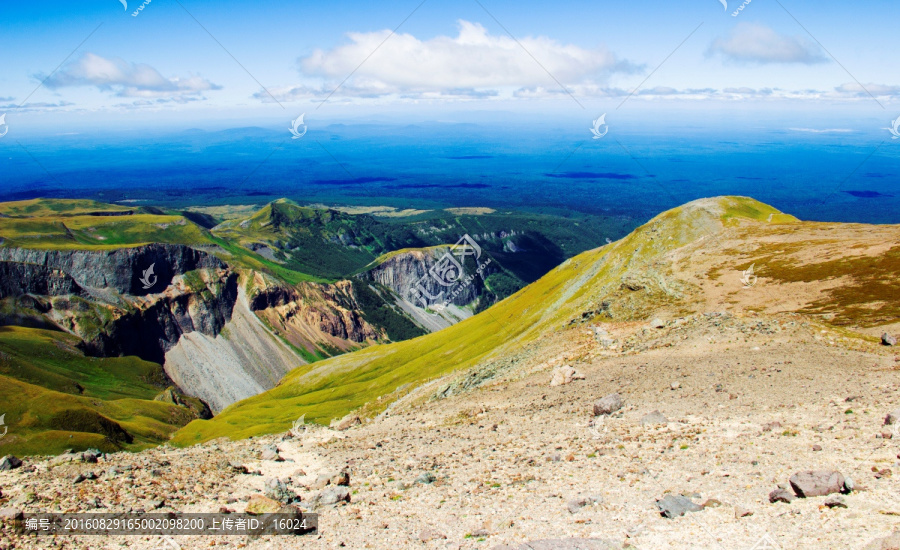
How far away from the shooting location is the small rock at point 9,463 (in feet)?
93.1

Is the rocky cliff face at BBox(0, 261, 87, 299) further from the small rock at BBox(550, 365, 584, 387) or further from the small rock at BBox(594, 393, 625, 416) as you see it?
the small rock at BBox(594, 393, 625, 416)

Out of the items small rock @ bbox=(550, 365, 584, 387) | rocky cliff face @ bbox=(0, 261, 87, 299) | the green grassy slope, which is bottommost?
the green grassy slope

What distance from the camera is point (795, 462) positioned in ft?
74.3

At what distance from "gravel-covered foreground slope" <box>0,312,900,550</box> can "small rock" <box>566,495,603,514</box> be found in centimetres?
7

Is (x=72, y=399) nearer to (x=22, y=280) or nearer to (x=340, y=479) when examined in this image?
(x=22, y=280)

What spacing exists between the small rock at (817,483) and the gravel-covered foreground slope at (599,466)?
397 mm

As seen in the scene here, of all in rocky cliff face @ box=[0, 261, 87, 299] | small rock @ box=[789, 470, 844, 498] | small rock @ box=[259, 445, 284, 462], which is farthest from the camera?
rocky cliff face @ box=[0, 261, 87, 299]

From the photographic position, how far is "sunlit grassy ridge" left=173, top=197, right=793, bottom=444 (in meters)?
84.6

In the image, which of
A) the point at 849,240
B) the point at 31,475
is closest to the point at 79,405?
the point at 31,475

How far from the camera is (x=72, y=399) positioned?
11244 centimetres

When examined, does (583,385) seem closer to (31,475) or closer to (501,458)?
(501,458)

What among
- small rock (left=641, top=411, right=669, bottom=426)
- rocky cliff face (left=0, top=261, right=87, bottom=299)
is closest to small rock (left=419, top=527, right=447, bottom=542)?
small rock (left=641, top=411, right=669, bottom=426)

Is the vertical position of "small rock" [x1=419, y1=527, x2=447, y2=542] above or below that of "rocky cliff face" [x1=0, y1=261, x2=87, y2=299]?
below

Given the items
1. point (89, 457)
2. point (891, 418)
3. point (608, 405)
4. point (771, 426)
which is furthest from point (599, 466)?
point (89, 457)
